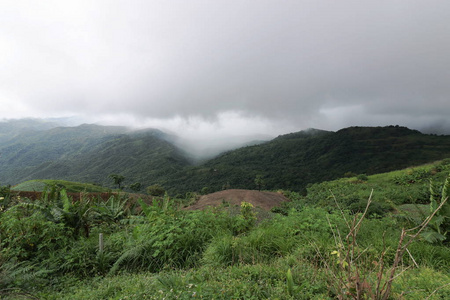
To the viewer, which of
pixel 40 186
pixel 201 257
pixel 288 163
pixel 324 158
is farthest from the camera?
pixel 288 163

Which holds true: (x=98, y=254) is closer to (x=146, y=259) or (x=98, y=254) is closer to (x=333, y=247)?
(x=146, y=259)

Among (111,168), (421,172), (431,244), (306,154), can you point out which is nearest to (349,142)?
(306,154)

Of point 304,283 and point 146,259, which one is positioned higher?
point 304,283

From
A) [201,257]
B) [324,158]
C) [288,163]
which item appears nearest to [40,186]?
[201,257]

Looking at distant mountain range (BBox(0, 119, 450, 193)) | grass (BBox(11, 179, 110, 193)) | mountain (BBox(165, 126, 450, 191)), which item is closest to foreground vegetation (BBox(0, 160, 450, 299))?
grass (BBox(11, 179, 110, 193))

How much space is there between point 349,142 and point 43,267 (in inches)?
6021

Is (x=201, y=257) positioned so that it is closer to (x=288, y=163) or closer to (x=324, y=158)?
(x=324, y=158)

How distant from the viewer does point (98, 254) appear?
4285mm

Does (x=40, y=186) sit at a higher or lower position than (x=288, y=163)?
higher

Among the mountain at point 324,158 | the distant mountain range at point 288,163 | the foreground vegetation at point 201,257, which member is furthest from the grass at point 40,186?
the mountain at point 324,158

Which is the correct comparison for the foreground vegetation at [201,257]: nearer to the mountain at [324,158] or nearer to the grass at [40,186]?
the grass at [40,186]

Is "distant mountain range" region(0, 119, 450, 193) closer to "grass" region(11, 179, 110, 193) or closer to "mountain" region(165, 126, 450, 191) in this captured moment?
"mountain" region(165, 126, 450, 191)

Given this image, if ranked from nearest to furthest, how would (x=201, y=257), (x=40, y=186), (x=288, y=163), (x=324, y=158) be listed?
(x=201, y=257)
(x=40, y=186)
(x=324, y=158)
(x=288, y=163)

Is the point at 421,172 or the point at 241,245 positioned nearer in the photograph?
the point at 241,245
